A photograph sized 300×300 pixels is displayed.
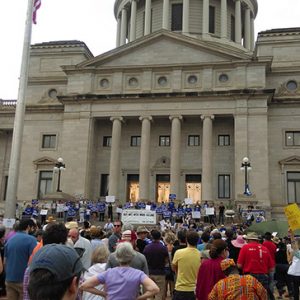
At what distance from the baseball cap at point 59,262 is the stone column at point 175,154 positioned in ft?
116

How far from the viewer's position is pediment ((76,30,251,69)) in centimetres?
4219

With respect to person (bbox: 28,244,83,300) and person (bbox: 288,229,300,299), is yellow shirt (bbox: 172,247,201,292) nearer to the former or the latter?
person (bbox: 288,229,300,299)

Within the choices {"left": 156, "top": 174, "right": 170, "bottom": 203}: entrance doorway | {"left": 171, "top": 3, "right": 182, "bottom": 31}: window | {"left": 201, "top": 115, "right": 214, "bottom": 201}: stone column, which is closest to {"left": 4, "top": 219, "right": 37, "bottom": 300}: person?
{"left": 201, "top": 115, "right": 214, "bottom": 201}: stone column

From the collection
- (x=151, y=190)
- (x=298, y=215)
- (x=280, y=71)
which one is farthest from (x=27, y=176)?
(x=298, y=215)

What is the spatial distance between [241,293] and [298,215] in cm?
755

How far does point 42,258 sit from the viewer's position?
3.00 meters

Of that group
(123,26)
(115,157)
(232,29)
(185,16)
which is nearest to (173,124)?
(115,157)

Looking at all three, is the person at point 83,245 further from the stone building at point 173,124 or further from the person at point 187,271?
the stone building at point 173,124

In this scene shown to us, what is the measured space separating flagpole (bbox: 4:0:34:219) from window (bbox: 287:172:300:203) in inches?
1066

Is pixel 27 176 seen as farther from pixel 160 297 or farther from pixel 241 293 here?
pixel 241 293

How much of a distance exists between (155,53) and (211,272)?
1486 inches

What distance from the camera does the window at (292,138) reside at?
3994cm

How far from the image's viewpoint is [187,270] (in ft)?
26.9

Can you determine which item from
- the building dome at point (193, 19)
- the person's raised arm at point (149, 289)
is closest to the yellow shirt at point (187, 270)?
the person's raised arm at point (149, 289)
